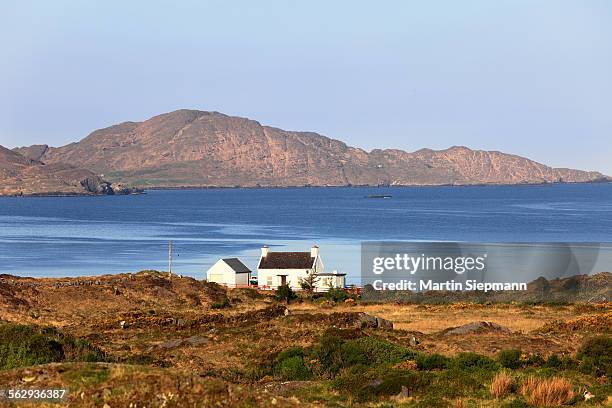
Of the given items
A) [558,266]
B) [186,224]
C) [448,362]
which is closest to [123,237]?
[186,224]

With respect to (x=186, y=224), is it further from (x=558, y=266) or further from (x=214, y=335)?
(x=214, y=335)

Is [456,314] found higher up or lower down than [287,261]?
lower down

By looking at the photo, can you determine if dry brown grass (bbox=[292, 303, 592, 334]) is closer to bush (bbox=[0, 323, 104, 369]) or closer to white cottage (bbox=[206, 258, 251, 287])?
bush (bbox=[0, 323, 104, 369])

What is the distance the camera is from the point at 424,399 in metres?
21.2

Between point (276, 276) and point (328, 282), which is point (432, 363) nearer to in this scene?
point (328, 282)

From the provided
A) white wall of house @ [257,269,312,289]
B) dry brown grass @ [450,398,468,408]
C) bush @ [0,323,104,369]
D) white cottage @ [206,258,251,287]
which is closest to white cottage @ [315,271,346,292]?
white wall of house @ [257,269,312,289]

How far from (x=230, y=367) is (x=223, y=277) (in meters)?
47.1

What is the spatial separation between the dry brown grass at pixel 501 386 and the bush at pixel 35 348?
431 inches

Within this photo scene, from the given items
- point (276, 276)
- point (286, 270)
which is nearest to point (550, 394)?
point (286, 270)

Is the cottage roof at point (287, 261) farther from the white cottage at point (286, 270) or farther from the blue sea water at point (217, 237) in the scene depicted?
the blue sea water at point (217, 237)

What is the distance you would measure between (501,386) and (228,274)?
181 ft

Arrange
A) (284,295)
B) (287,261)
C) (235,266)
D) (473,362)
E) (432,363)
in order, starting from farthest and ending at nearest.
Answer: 1. (235,266)
2. (287,261)
3. (284,295)
4. (432,363)
5. (473,362)

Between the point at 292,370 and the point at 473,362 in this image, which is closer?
the point at 473,362

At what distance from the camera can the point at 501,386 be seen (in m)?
21.2
